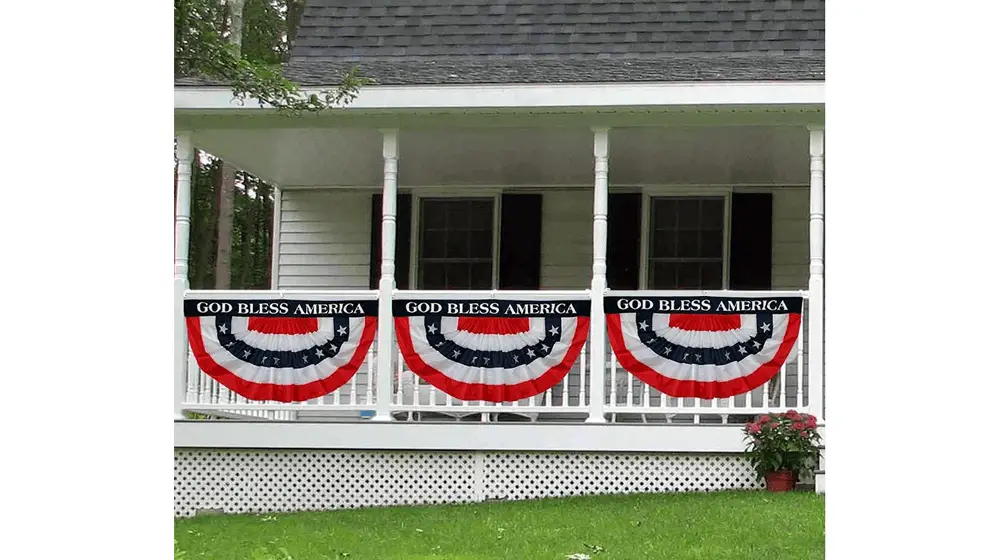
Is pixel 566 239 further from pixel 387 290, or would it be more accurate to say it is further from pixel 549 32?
pixel 387 290

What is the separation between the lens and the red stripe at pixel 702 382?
345 inches

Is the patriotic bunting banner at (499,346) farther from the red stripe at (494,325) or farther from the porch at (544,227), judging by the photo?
the porch at (544,227)

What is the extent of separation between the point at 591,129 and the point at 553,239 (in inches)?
108

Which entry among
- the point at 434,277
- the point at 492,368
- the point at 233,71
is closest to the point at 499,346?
the point at 492,368

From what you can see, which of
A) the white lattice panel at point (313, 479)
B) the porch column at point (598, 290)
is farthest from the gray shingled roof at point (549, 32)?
the white lattice panel at point (313, 479)

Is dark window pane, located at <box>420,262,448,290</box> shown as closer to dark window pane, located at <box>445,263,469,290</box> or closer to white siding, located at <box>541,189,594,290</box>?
dark window pane, located at <box>445,263,469,290</box>

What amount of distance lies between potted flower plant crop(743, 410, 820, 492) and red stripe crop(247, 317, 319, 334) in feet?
10.3

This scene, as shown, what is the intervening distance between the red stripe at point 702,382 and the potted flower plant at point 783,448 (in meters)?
0.28

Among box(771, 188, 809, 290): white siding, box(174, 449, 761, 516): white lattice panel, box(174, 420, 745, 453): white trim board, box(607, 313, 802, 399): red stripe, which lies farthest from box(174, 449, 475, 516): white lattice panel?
box(771, 188, 809, 290): white siding

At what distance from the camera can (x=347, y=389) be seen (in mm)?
11906
